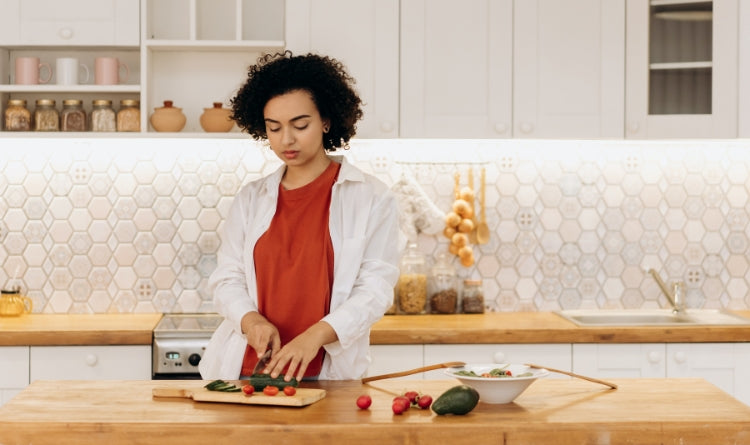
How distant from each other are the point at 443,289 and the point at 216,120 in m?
1.14

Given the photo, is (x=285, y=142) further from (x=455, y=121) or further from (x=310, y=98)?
(x=455, y=121)

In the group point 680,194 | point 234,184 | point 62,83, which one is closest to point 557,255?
point 680,194

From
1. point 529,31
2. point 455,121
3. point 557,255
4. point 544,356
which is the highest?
point 529,31

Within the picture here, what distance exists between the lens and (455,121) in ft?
12.0

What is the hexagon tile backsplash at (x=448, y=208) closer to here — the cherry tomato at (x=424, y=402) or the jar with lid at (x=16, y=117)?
the jar with lid at (x=16, y=117)

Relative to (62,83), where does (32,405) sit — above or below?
below

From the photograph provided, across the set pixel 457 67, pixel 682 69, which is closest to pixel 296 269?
pixel 457 67

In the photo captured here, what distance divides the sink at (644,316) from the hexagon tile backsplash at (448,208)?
0.19 feet

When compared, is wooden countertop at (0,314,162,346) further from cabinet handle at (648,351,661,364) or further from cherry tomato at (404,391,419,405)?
cabinet handle at (648,351,661,364)

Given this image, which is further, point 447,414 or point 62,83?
point 62,83

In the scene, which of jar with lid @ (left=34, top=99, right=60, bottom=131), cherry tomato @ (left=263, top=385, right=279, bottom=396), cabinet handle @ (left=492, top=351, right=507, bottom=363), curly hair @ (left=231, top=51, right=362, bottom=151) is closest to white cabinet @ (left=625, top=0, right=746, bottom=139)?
cabinet handle @ (left=492, top=351, right=507, bottom=363)

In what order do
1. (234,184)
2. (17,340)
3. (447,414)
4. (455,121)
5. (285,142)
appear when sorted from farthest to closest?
(234,184) → (455,121) → (17,340) → (285,142) → (447,414)

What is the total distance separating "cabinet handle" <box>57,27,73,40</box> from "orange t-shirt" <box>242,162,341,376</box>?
1513 millimetres

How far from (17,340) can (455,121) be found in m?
1.78
